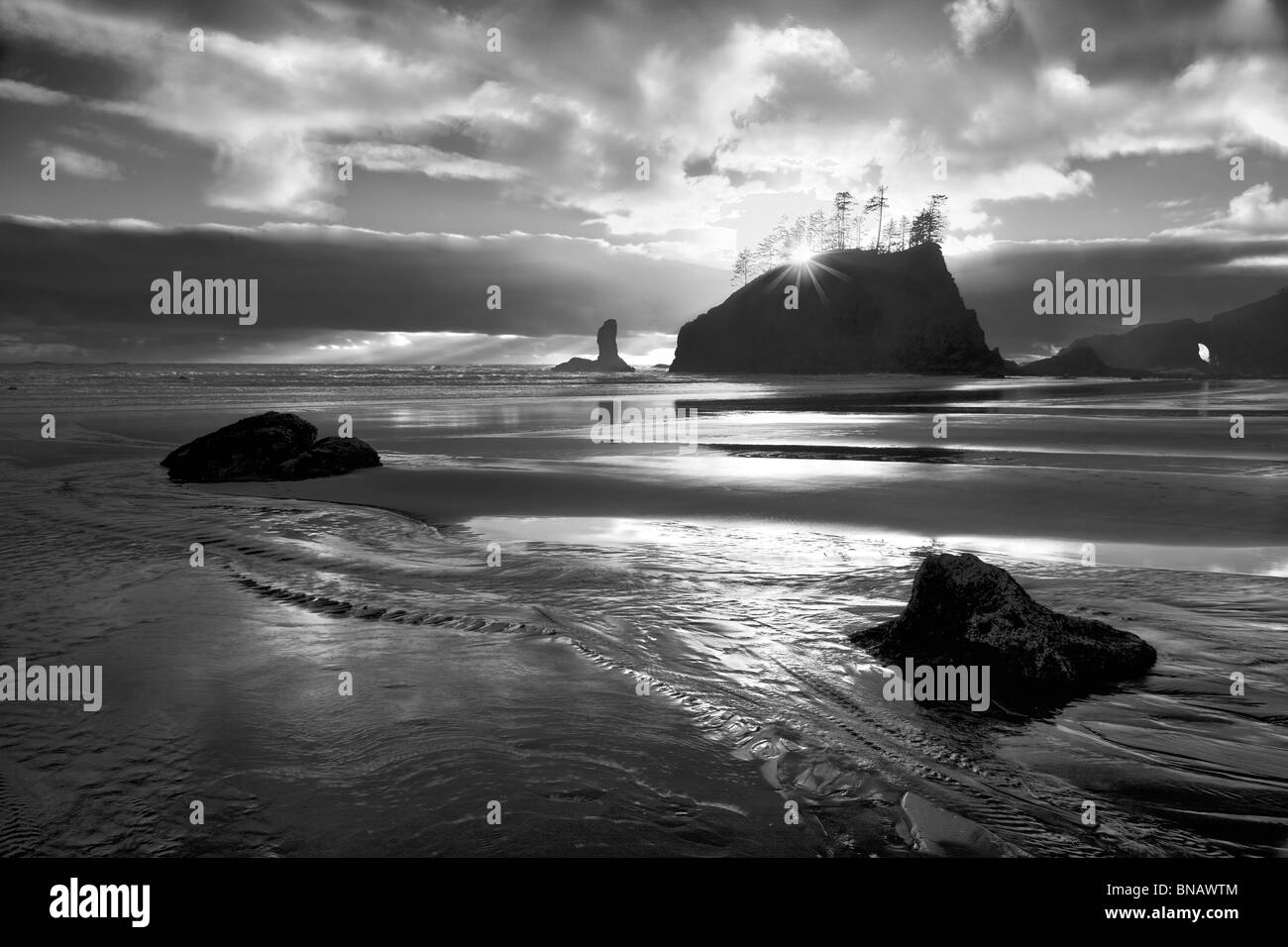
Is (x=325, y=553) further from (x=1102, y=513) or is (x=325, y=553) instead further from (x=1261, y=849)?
(x=1102, y=513)

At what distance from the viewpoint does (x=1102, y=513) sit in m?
9.53

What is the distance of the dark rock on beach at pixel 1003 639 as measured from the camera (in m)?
4.42

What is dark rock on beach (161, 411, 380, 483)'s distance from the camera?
45.9 ft

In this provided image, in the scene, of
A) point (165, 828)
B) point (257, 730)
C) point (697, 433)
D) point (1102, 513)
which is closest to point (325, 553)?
point (257, 730)

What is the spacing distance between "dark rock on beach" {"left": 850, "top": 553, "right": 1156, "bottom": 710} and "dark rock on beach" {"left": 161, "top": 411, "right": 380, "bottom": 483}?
1210 centimetres

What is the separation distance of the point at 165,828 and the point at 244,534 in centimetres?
673

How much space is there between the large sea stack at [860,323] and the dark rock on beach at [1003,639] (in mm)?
103344
